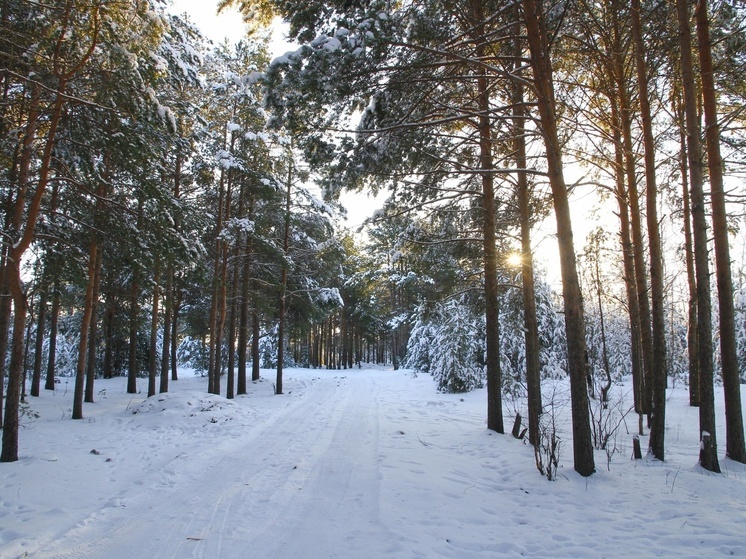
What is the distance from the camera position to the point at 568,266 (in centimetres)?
548

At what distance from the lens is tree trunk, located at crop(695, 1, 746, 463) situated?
595 cm

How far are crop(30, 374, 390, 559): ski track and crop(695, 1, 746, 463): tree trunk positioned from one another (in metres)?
5.33

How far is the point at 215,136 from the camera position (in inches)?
504

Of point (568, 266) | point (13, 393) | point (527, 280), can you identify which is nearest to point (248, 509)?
point (13, 393)

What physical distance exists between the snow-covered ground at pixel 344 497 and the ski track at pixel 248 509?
0.06 feet

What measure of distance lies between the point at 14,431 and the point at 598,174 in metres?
13.3

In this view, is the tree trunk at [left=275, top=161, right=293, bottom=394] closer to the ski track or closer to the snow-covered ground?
the snow-covered ground

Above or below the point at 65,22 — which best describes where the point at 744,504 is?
below

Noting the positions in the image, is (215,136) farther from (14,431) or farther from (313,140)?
(14,431)

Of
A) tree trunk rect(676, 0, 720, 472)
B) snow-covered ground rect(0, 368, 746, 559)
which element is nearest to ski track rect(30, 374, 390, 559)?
snow-covered ground rect(0, 368, 746, 559)

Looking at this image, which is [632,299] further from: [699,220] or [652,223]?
[699,220]

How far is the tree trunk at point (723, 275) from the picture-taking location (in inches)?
234

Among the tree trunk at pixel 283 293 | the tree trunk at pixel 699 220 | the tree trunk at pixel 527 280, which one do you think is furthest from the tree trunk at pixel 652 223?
the tree trunk at pixel 283 293

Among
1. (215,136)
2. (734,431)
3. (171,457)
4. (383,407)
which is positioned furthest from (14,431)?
(734,431)
